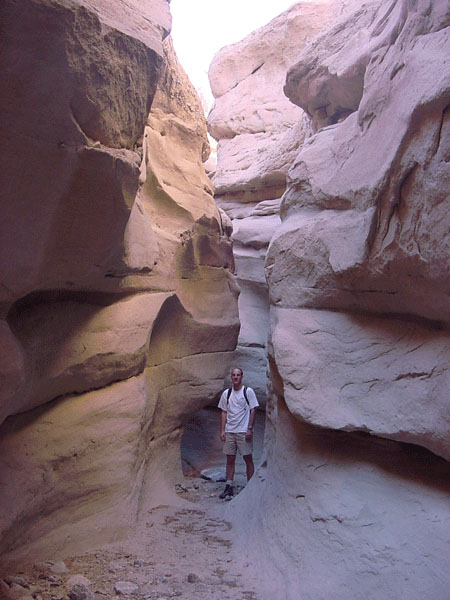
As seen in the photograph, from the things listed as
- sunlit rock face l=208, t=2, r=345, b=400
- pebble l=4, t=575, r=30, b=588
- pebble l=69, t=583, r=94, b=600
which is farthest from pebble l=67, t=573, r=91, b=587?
sunlit rock face l=208, t=2, r=345, b=400

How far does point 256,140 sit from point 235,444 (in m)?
8.06

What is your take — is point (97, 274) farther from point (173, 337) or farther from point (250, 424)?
point (250, 424)

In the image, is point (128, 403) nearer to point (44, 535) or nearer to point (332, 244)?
point (44, 535)

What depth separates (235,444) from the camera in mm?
5797

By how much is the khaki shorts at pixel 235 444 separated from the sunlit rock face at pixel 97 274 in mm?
540

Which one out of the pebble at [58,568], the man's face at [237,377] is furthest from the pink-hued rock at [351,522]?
the man's face at [237,377]

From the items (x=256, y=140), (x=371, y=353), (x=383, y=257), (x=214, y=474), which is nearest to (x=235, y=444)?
(x=214, y=474)

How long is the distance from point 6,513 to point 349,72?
207 inches

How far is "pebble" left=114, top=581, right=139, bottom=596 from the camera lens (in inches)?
120

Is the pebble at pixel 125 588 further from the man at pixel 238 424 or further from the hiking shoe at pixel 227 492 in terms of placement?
the man at pixel 238 424

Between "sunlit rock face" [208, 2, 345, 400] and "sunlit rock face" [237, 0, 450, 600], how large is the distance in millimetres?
4567

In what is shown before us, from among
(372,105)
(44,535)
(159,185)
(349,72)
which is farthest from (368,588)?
(349,72)

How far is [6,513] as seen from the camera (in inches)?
121

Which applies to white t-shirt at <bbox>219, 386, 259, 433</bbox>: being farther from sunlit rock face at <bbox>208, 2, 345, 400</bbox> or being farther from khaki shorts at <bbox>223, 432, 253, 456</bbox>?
sunlit rock face at <bbox>208, 2, 345, 400</bbox>
